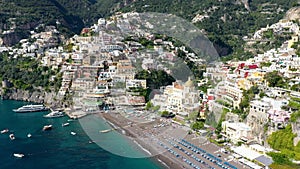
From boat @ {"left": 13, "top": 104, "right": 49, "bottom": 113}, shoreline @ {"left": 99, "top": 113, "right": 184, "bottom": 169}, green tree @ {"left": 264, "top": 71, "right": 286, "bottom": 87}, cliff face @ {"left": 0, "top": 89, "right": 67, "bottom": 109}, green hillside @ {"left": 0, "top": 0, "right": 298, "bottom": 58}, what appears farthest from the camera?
green hillside @ {"left": 0, "top": 0, "right": 298, "bottom": 58}

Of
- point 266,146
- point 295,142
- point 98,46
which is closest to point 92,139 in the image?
point 266,146

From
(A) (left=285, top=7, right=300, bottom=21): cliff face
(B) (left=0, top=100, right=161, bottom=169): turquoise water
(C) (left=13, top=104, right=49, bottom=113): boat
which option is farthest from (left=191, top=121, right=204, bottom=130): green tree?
(A) (left=285, top=7, right=300, bottom=21): cliff face

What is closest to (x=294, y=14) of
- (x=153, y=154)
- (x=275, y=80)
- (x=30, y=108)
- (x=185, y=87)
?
(x=185, y=87)

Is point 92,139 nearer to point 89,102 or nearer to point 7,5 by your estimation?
point 89,102

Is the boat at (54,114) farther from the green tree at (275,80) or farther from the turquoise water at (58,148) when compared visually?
the green tree at (275,80)

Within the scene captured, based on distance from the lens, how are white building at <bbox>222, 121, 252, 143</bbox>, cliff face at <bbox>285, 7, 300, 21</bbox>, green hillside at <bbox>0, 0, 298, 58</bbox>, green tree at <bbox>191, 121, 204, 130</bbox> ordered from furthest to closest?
green hillside at <bbox>0, 0, 298, 58</bbox> < cliff face at <bbox>285, 7, 300, 21</bbox> < green tree at <bbox>191, 121, 204, 130</bbox> < white building at <bbox>222, 121, 252, 143</bbox>

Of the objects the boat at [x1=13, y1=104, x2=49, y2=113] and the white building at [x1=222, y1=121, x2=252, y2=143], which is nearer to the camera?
the white building at [x1=222, y1=121, x2=252, y2=143]

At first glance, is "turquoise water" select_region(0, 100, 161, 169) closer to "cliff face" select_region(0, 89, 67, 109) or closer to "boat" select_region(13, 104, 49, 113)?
"boat" select_region(13, 104, 49, 113)
